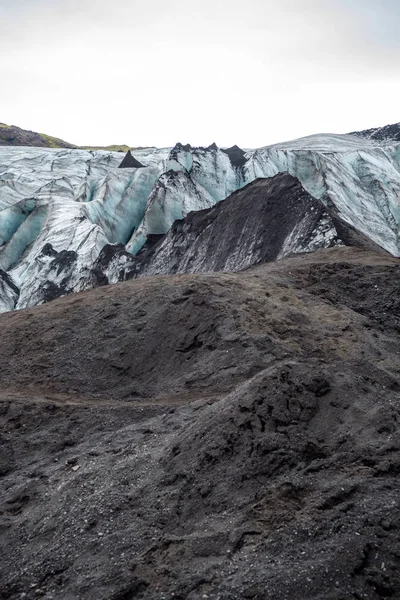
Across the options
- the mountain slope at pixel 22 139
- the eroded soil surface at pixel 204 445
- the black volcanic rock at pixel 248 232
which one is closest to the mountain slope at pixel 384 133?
the black volcanic rock at pixel 248 232

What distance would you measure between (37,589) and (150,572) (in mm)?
1330

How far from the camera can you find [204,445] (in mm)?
8359

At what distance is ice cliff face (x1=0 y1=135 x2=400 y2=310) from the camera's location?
1227 inches

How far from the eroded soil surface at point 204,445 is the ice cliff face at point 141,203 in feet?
39.2

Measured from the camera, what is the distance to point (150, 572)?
21.5 ft

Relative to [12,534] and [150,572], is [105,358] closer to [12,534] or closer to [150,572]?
[12,534]

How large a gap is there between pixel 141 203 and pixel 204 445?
31933mm

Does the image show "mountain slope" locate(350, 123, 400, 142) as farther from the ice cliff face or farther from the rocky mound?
the rocky mound

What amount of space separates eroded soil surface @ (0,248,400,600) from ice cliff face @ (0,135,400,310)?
1196cm

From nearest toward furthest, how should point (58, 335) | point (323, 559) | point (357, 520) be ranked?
point (323, 559) < point (357, 520) < point (58, 335)

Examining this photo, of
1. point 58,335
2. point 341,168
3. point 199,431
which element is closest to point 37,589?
point 199,431

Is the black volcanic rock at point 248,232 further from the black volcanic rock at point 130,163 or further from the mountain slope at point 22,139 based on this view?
the mountain slope at point 22,139

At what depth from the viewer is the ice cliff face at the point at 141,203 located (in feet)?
102

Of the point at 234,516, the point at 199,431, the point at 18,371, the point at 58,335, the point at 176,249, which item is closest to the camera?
the point at 234,516
